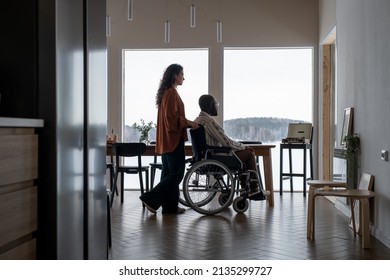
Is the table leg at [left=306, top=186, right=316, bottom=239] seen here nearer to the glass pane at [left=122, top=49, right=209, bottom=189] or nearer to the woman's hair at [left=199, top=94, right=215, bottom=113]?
the woman's hair at [left=199, top=94, right=215, bottom=113]

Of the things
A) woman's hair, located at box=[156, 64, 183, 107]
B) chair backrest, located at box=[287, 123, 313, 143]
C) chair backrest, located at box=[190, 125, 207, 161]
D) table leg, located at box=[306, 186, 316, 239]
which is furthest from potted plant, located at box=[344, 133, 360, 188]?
chair backrest, located at box=[287, 123, 313, 143]

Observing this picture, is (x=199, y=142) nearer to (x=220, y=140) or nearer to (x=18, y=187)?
(x=220, y=140)

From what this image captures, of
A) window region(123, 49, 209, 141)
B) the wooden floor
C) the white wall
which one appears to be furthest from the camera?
window region(123, 49, 209, 141)

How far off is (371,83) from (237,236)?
5.68ft

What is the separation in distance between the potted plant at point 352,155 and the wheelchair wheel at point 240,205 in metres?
1.13

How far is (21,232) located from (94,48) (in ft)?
3.47

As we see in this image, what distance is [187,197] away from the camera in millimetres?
5352

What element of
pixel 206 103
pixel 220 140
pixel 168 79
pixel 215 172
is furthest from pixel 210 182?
pixel 168 79

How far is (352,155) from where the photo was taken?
4.97 metres

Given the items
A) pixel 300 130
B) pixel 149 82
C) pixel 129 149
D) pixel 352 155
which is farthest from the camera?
pixel 149 82

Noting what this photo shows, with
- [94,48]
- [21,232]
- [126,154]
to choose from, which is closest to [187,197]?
[126,154]

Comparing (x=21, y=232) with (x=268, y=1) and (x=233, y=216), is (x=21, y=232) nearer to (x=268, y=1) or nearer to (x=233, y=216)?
(x=233, y=216)

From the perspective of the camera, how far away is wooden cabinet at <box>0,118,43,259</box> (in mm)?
1817

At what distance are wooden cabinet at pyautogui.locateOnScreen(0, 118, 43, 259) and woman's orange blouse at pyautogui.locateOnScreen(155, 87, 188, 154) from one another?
11.0 feet
